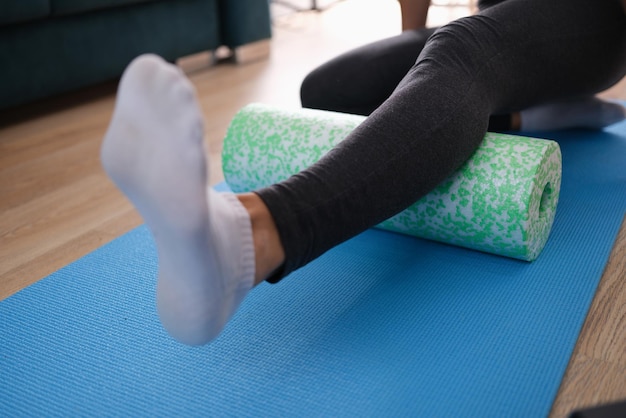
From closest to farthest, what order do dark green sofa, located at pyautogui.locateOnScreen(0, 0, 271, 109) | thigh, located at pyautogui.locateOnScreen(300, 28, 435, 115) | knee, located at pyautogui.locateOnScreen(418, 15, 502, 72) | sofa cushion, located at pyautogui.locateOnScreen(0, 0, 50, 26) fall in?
1. knee, located at pyautogui.locateOnScreen(418, 15, 502, 72)
2. thigh, located at pyautogui.locateOnScreen(300, 28, 435, 115)
3. sofa cushion, located at pyautogui.locateOnScreen(0, 0, 50, 26)
4. dark green sofa, located at pyautogui.locateOnScreen(0, 0, 271, 109)

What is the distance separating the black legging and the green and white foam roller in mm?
65

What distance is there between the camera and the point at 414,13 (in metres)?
1.74

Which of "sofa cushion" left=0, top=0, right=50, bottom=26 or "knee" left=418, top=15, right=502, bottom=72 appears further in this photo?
"sofa cushion" left=0, top=0, right=50, bottom=26

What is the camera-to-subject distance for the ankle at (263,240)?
77cm

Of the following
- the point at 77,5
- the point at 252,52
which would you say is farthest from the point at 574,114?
the point at 252,52


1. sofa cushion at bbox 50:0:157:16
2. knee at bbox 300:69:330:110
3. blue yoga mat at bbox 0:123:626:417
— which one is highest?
sofa cushion at bbox 50:0:157:16

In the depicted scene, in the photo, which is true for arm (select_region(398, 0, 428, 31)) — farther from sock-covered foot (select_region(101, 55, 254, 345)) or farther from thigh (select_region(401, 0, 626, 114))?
sock-covered foot (select_region(101, 55, 254, 345))

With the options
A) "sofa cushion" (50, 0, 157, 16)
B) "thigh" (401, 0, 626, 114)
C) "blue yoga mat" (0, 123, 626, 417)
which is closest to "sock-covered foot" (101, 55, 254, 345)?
"blue yoga mat" (0, 123, 626, 417)

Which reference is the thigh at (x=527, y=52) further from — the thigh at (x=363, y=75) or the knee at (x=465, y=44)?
the thigh at (x=363, y=75)

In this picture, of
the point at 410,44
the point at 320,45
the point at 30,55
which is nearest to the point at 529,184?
the point at 410,44

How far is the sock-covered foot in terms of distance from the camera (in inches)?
26.4

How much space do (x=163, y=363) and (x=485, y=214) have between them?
0.57 meters

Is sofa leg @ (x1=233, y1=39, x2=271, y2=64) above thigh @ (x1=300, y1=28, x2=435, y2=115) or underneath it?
underneath

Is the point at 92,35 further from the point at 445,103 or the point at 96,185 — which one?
the point at 445,103
